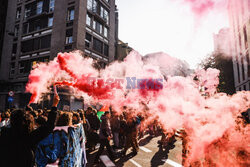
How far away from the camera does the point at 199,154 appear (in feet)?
12.1

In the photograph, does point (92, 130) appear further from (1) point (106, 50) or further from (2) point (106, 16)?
(2) point (106, 16)

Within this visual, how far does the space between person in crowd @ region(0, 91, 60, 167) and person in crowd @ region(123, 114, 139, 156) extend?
5.63 m

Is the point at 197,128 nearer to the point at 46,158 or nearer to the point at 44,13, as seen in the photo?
the point at 46,158

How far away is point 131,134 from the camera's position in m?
7.75

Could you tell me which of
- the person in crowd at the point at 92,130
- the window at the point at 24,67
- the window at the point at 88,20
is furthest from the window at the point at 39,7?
the person in crowd at the point at 92,130

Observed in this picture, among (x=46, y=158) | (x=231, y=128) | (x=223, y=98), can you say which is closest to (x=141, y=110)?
(x=223, y=98)

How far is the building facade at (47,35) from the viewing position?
20.9 m

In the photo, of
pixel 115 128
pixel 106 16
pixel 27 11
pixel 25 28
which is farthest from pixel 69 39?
pixel 115 128

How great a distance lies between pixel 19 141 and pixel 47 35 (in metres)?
22.6

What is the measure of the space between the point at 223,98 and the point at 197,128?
1.28m

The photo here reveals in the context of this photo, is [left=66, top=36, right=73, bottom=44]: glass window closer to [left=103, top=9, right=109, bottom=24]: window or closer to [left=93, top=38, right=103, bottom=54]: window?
[left=93, top=38, right=103, bottom=54]: window

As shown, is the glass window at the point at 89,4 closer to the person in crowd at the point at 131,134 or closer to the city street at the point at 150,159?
the person in crowd at the point at 131,134

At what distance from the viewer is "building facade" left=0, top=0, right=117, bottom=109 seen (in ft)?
68.6

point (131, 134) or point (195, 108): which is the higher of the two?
point (195, 108)
